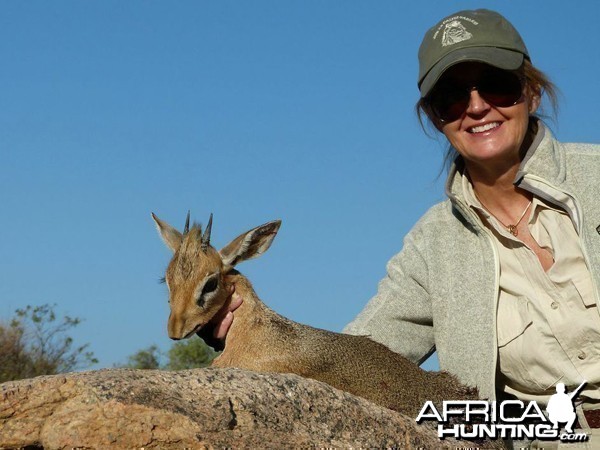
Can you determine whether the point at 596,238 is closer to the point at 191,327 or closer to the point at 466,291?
the point at 466,291

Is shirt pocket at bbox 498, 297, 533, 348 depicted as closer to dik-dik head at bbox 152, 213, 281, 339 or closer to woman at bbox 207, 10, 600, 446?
woman at bbox 207, 10, 600, 446

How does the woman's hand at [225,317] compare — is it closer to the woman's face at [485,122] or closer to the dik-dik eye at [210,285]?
the dik-dik eye at [210,285]

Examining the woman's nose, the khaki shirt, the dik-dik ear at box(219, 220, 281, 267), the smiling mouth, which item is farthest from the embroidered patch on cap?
the dik-dik ear at box(219, 220, 281, 267)

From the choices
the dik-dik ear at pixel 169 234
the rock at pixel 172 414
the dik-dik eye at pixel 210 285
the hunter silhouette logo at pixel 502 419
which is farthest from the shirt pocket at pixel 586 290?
the dik-dik ear at pixel 169 234

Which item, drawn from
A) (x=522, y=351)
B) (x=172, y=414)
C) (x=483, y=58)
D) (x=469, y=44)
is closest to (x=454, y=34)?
(x=469, y=44)

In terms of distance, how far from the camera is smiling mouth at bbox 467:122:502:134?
7.90 meters

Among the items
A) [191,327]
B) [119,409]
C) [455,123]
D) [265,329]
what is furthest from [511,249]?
[119,409]

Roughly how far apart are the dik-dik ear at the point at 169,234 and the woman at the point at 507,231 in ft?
2.98

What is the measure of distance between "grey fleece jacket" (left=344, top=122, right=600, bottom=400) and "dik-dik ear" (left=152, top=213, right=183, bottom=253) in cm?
185

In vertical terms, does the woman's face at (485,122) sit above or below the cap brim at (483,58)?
below

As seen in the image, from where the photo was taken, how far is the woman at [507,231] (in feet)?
25.1

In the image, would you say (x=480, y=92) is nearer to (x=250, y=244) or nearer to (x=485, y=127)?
(x=485, y=127)

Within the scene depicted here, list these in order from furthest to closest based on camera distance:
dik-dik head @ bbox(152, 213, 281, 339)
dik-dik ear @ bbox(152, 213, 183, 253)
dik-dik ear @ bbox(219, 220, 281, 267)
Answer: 1. dik-dik ear @ bbox(152, 213, 183, 253)
2. dik-dik ear @ bbox(219, 220, 281, 267)
3. dik-dik head @ bbox(152, 213, 281, 339)

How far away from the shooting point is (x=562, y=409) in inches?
292
